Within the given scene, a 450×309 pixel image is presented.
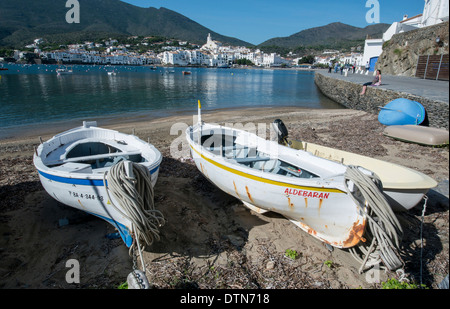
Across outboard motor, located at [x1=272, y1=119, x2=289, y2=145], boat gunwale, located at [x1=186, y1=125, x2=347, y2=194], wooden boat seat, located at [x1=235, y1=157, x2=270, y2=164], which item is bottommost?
wooden boat seat, located at [x1=235, y1=157, x2=270, y2=164]

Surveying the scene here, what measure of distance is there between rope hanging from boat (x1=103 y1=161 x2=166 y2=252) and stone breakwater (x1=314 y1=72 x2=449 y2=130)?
33.3ft

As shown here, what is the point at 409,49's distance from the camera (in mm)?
28141

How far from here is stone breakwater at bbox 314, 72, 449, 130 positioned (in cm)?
973

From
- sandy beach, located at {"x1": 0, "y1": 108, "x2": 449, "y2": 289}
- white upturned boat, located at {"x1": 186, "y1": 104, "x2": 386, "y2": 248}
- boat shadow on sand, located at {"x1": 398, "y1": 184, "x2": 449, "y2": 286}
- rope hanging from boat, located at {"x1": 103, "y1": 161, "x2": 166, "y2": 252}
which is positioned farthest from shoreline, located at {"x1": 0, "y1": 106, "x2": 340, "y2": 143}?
boat shadow on sand, located at {"x1": 398, "y1": 184, "x2": 449, "y2": 286}

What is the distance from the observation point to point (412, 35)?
92.0 ft

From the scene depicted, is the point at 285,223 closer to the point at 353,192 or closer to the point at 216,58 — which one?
the point at 353,192

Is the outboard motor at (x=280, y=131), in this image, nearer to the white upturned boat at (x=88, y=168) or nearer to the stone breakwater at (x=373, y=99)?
the white upturned boat at (x=88, y=168)

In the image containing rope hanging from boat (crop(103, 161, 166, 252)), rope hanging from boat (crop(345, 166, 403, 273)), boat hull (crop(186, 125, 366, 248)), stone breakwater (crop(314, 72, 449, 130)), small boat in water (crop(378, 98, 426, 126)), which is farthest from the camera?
small boat in water (crop(378, 98, 426, 126))

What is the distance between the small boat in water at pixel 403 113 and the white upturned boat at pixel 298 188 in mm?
8445

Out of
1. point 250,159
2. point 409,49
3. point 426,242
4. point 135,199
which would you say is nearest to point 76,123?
point 250,159

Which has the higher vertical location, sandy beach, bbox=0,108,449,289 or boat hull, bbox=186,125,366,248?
boat hull, bbox=186,125,366,248

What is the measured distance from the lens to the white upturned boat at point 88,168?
419 cm

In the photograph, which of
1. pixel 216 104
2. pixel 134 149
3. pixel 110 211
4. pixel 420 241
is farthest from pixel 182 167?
pixel 216 104

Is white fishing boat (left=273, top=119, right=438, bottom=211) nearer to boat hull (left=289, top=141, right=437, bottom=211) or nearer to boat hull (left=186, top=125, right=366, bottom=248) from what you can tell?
boat hull (left=289, top=141, right=437, bottom=211)
